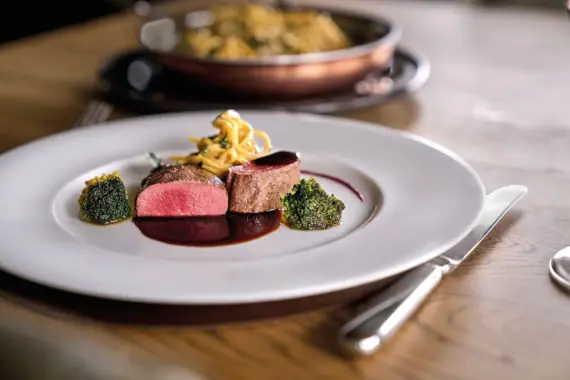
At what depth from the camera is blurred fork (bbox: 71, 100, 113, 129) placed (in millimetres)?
1888

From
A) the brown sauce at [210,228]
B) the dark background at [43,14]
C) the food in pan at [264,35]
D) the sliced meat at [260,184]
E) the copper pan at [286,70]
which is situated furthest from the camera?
the dark background at [43,14]

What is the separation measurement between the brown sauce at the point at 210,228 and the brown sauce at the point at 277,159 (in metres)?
0.10

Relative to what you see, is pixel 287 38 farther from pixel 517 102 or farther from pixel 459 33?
pixel 459 33

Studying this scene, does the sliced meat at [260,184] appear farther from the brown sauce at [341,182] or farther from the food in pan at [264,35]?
the food in pan at [264,35]

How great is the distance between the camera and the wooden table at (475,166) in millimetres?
927

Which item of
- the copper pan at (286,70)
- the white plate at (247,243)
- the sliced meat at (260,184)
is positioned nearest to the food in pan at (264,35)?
the copper pan at (286,70)

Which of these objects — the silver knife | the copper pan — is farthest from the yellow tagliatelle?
the silver knife

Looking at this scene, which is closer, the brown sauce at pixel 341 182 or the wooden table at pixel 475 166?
the wooden table at pixel 475 166

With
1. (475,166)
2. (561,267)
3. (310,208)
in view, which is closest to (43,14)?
(475,166)

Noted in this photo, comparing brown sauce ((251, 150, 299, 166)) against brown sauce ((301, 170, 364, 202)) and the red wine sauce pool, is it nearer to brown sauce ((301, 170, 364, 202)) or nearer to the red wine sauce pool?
the red wine sauce pool

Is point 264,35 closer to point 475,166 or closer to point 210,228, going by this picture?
point 475,166

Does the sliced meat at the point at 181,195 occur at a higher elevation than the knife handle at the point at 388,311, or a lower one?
higher

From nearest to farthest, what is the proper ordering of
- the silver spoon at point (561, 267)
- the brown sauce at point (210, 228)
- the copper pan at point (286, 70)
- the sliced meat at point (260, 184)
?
the silver spoon at point (561, 267)
the brown sauce at point (210, 228)
the sliced meat at point (260, 184)
the copper pan at point (286, 70)

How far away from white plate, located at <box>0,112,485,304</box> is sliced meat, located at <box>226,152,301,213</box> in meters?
0.11
